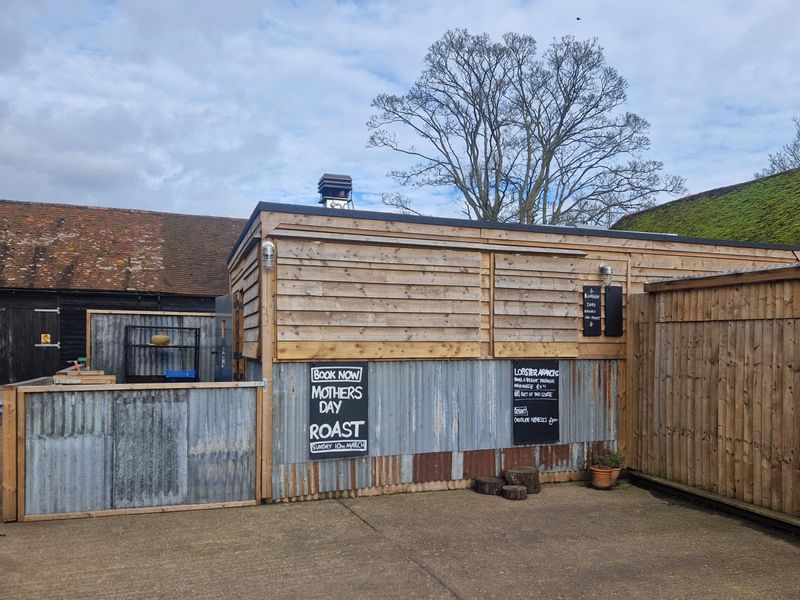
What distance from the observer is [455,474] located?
8.74m

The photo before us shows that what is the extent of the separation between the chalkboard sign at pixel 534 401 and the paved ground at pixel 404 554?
142cm

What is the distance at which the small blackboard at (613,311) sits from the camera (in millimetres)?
9742

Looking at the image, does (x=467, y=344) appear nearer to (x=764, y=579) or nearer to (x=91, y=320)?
(x=764, y=579)

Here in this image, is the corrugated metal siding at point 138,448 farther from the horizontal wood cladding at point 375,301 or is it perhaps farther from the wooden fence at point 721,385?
the wooden fence at point 721,385

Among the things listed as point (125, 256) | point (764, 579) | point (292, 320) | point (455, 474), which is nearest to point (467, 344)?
point (455, 474)

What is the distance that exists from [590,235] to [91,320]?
31.8 feet

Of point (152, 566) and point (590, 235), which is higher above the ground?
point (590, 235)

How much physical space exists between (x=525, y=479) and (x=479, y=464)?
0.67 meters

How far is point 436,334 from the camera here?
28.6 ft

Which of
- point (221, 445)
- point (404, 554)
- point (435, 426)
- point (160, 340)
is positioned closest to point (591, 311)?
point (435, 426)

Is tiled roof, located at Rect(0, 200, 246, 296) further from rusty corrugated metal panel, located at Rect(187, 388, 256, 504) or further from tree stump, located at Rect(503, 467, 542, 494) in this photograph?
tree stump, located at Rect(503, 467, 542, 494)

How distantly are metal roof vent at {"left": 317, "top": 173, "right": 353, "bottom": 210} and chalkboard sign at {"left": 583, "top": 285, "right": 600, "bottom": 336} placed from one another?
460 cm

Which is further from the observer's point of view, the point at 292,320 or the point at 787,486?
the point at 292,320

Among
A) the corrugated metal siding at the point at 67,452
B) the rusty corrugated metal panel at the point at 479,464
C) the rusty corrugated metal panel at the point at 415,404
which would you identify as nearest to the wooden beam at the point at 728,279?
the rusty corrugated metal panel at the point at 415,404
